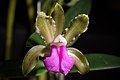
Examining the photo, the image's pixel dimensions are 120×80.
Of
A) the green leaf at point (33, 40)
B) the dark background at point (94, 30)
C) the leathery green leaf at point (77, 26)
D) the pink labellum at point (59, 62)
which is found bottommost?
the dark background at point (94, 30)

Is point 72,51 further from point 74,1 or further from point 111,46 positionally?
point 111,46

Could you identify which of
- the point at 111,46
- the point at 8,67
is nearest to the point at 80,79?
the point at 8,67

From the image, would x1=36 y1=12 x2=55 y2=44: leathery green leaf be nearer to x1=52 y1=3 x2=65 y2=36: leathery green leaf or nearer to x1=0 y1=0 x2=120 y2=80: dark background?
x1=52 y1=3 x2=65 y2=36: leathery green leaf

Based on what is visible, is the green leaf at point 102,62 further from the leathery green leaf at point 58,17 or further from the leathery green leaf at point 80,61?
the leathery green leaf at point 58,17

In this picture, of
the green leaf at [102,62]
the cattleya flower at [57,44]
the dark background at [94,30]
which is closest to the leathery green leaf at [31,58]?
the cattleya flower at [57,44]

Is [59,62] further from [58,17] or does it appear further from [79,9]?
[79,9]
